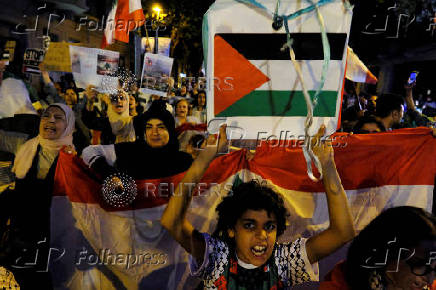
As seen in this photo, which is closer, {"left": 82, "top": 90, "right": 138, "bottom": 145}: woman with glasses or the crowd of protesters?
the crowd of protesters

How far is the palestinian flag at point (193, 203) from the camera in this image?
2445mm

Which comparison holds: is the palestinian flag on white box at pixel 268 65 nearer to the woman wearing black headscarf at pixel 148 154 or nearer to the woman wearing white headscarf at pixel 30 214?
the woman wearing black headscarf at pixel 148 154

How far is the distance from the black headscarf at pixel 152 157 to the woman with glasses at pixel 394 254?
1.52 metres

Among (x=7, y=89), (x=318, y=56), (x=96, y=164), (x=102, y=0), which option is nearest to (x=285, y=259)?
(x=318, y=56)

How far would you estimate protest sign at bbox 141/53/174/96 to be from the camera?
412 centimetres

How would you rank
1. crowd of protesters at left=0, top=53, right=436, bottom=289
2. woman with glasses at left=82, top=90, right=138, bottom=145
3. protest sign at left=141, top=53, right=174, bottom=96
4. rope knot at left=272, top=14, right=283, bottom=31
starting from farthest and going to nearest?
woman with glasses at left=82, top=90, right=138, bottom=145, protest sign at left=141, top=53, right=174, bottom=96, crowd of protesters at left=0, top=53, right=436, bottom=289, rope knot at left=272, top=14, right=283, bottom=31

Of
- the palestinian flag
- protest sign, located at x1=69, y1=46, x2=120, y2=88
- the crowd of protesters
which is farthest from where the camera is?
protest sign, located at x1=69, y1=46, x2=120, y2=88

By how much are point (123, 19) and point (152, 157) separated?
262 cm

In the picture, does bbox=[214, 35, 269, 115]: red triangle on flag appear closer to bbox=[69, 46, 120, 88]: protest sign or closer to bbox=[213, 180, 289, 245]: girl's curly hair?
bbox=[213, 180, 289, 245]: girl's curly hair

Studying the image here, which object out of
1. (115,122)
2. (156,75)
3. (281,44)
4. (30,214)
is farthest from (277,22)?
(115,122)

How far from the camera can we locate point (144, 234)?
250 cm

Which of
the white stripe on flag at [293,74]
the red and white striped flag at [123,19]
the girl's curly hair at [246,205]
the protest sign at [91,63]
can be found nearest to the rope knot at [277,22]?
the white stripe on flag at [293,74]

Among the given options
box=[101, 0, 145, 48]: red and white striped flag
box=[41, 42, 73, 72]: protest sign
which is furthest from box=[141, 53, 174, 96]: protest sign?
box=[41, 42, 73, 72]: protest sign

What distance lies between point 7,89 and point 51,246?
2.27 m
